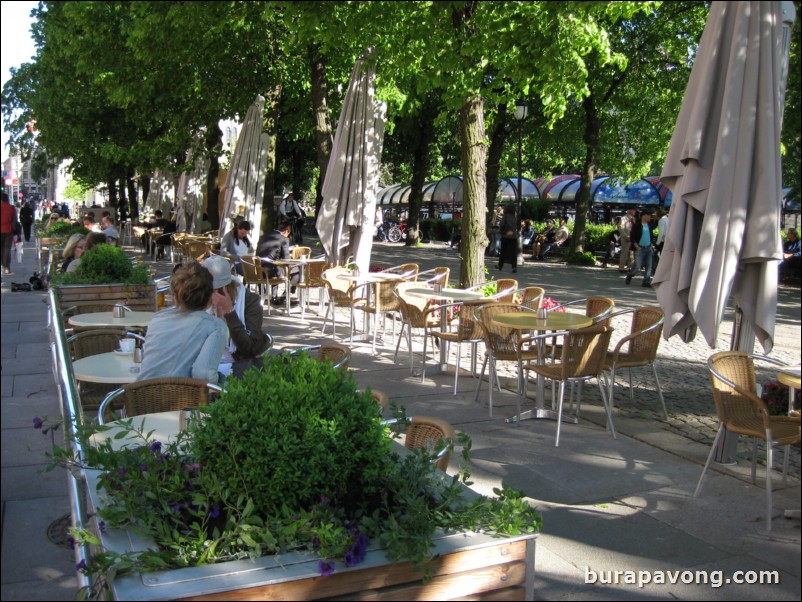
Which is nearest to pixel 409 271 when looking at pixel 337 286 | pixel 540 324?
pixel 337 286

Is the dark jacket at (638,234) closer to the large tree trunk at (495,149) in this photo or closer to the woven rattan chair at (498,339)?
the large tree trunk at (495,149)

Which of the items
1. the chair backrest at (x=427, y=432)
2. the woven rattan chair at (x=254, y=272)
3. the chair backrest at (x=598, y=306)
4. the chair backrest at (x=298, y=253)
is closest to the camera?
the chair backrest at (x=427, y=432)

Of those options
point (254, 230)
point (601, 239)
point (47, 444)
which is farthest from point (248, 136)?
point (601, 239)

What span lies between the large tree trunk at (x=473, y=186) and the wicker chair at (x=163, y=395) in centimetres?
719

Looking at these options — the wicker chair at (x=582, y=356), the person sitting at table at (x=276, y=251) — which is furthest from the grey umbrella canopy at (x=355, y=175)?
the wicker chair at (x=582, y=356)

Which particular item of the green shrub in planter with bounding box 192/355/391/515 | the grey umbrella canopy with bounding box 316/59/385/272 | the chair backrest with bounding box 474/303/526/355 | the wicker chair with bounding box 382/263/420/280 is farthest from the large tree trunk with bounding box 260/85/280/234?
the green shrub in planter with bounding box 192/355/391/515

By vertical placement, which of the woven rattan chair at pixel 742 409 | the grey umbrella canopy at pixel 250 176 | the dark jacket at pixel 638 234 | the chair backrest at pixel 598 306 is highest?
the grey umbrella canopy at pixel 250 176

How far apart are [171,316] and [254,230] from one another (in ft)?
37.6

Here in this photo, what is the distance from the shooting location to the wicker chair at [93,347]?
5613 millimetres

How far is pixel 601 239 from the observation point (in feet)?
97.2

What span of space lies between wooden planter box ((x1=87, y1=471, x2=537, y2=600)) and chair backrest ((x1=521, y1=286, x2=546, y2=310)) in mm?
5745

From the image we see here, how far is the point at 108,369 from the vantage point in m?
4.90

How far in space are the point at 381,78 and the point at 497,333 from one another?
197 inches

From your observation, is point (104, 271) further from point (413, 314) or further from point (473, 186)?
point (473, 186)
